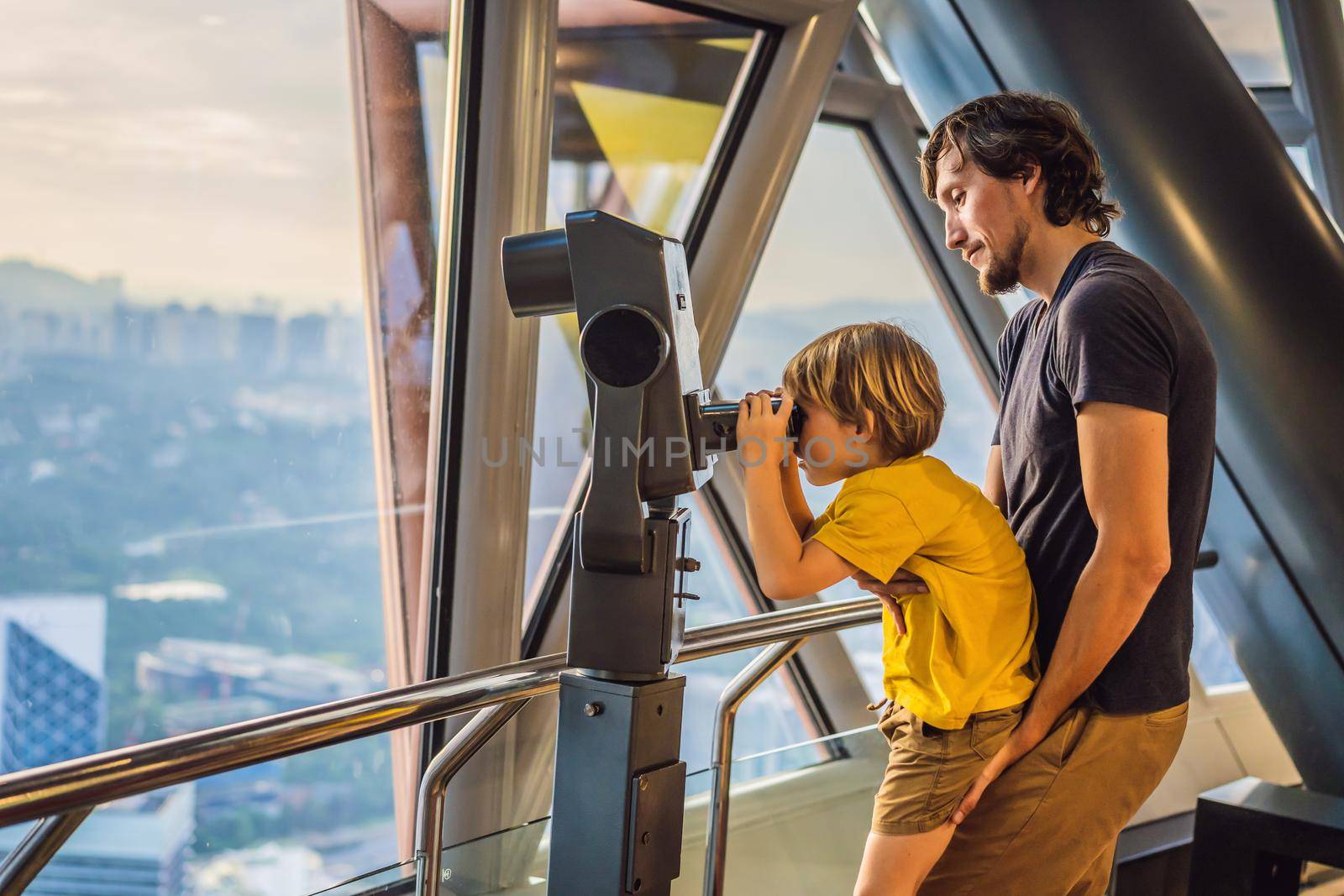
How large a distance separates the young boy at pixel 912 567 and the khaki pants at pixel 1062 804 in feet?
0.19

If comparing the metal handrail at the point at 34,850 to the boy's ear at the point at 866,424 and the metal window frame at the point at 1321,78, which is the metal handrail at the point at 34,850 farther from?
the metal window frame at the point at 1321,78

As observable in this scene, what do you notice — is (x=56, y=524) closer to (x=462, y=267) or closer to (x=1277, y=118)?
(x=462, y=267)

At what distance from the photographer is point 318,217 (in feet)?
8.80

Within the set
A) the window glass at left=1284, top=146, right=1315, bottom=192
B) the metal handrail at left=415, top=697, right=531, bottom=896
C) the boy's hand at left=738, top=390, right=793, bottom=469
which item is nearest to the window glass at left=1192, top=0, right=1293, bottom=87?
the window glass at left=1284, top=146, right=1315, bottom=192

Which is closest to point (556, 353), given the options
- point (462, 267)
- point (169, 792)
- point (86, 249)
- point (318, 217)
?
point (462, 267)

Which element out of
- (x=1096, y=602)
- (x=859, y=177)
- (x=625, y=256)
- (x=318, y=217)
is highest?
(x=859, y=177)

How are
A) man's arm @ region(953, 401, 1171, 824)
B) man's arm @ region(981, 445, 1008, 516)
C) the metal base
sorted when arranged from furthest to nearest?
man's arm @ region(981, 445, 1008, 516), man's arm @ region(953, 401, 1171, 824), the metal base

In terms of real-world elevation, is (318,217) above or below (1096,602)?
above

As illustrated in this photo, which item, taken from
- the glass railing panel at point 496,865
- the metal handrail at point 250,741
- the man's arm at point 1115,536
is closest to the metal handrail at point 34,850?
the metal handrail at point 250,741

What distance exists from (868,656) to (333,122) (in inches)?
107

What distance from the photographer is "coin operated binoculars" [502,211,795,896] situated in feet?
3.71

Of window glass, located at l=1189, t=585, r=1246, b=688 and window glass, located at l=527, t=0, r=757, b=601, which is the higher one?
window glass, located at l=527, t=0, r=757, b=601

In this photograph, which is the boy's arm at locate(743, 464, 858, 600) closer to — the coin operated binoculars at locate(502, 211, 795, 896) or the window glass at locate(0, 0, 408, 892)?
the coin operated binoculars at locate(502, 211, 795, 896)

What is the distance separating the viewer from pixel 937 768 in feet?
4.60
